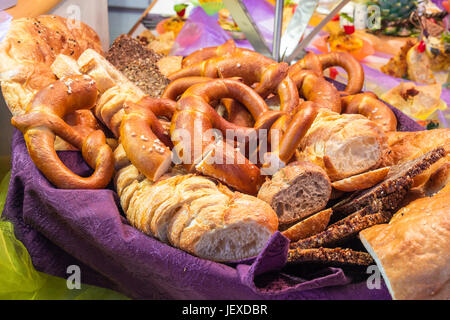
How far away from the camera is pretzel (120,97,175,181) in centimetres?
115

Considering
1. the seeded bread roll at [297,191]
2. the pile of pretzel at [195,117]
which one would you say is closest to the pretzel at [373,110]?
the pile of pretzel at [195,117]

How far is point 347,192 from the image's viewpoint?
1.26 metres

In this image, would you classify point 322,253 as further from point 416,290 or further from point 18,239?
point 18,239

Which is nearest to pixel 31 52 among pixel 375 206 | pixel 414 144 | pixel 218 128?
pixel 218 128

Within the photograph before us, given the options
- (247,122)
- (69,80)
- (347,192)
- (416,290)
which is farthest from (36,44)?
(416,290)

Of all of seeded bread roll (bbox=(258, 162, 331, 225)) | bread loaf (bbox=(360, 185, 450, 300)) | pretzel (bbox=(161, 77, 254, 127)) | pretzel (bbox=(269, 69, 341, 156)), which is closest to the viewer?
bread loaf (bbox=(360, 185, 450, 300))

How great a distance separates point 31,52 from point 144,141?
60 cm

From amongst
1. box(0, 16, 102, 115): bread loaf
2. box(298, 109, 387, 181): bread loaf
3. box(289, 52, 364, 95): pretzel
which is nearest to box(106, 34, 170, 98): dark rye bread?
box(0, 16, 102, 115): bread loaf

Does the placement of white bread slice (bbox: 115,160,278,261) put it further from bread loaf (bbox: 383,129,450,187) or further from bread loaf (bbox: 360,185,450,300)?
bread loaf (bbox: 383,129,450,187)

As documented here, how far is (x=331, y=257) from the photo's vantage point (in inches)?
39.4

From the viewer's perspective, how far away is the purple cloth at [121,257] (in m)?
0.95

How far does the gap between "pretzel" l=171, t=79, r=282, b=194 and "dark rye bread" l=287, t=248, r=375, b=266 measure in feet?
A: 0.82

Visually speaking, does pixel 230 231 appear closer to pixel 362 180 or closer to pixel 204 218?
pixel 204 218
